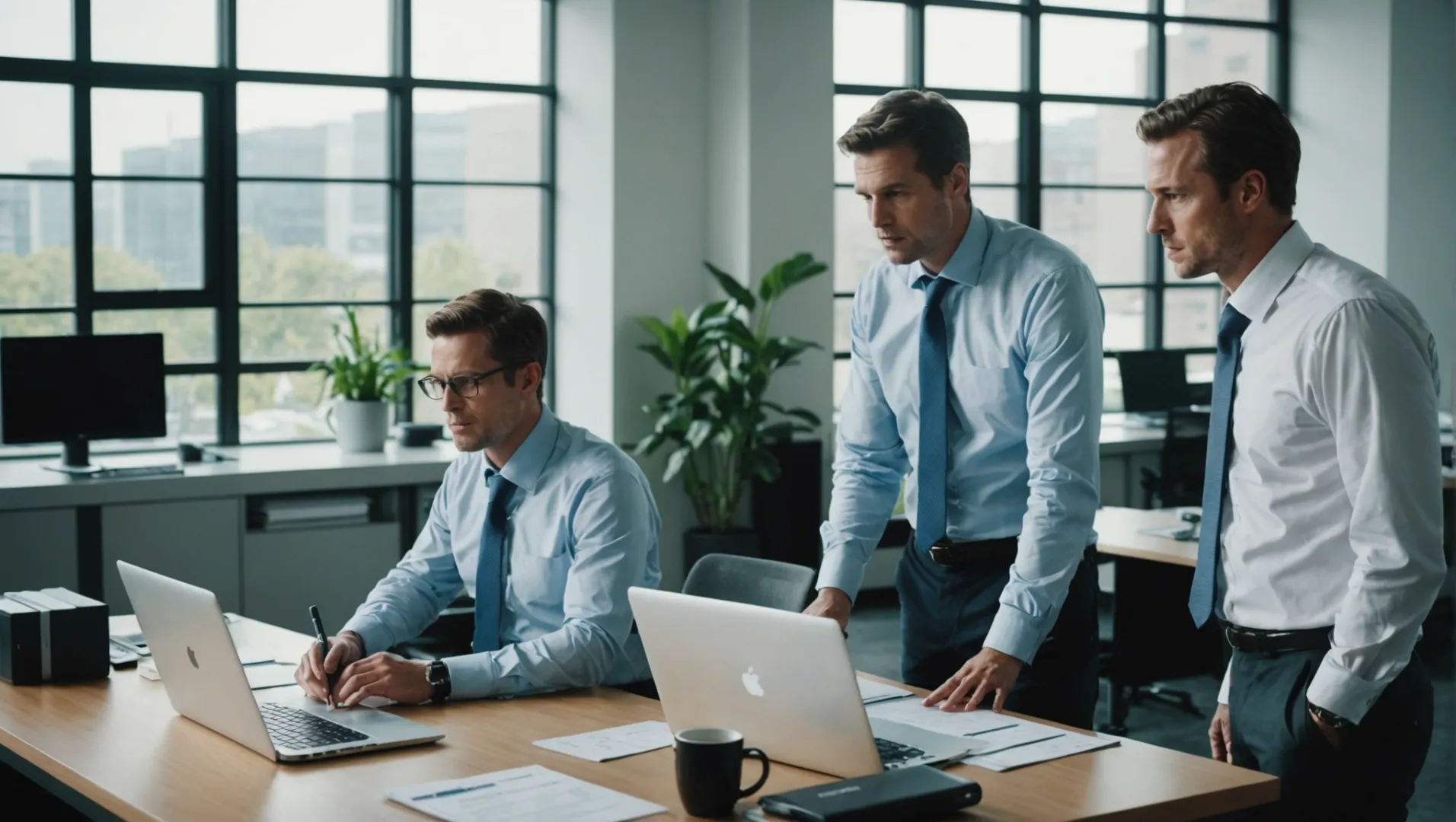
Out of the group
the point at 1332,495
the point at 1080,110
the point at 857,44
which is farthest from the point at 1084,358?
the point at 1080,110

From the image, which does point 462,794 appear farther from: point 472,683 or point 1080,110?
point 1080,110

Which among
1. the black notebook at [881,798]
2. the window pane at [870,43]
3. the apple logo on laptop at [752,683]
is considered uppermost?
the window pane at [870,43]

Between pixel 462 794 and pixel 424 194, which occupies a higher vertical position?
pixel 424 194

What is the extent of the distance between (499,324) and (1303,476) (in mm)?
1436

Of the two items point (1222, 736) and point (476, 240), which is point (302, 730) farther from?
point (476, 240)

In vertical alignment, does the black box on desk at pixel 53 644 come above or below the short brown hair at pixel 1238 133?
below

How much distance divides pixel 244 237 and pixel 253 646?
3.81 meters

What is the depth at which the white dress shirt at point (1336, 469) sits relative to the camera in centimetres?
205

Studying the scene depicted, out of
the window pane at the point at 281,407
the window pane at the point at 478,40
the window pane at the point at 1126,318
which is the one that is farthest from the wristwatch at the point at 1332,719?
the window pane at the point at 1126,318

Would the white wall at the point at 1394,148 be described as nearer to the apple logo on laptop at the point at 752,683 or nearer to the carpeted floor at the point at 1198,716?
the carpeted floor at the point at 1198,716

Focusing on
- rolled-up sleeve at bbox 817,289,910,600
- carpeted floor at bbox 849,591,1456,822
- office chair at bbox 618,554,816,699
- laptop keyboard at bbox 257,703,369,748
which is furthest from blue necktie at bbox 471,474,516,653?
carpeted floor at bbox 849,591,1456,822

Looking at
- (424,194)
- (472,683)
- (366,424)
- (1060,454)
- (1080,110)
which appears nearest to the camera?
(1060,454)

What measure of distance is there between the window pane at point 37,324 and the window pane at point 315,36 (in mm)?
1239

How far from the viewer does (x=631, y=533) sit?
2848 mm
